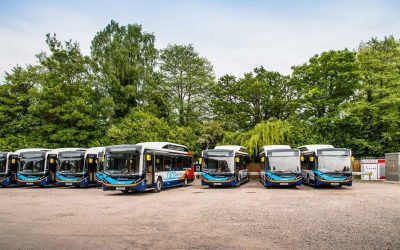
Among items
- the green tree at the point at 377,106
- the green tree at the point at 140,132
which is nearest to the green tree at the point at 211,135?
the green tree at the point at 140,132

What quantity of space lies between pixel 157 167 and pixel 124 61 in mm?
25848

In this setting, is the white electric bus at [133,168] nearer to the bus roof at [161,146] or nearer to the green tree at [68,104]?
the bus roof at [161,146]

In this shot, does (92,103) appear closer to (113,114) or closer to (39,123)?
(113,114)

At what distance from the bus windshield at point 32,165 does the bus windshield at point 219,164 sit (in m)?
11.3

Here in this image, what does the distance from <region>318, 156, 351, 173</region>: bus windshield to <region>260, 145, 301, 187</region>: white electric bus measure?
1.47 m

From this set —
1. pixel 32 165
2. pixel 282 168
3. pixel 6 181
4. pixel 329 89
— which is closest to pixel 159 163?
pixel 282 168

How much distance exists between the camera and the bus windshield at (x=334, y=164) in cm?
2247

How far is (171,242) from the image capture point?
8.01 m

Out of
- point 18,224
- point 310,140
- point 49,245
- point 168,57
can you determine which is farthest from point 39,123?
point 49,245

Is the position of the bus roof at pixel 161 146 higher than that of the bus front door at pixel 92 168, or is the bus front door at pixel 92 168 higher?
the bus roof at pixel 161 146

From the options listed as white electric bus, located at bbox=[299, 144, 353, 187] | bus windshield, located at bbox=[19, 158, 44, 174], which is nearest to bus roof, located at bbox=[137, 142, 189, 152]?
bus windshield, located at bbox=[19, 158, 44, 174]

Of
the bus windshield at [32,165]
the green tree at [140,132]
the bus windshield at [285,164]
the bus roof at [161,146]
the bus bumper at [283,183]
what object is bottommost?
the bus bumper at [283,183]

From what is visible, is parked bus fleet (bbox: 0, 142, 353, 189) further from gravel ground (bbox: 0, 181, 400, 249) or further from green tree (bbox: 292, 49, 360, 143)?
green tree (bbox: 292, 49, 360, 143)

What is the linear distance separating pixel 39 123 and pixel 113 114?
8176 millimetres
